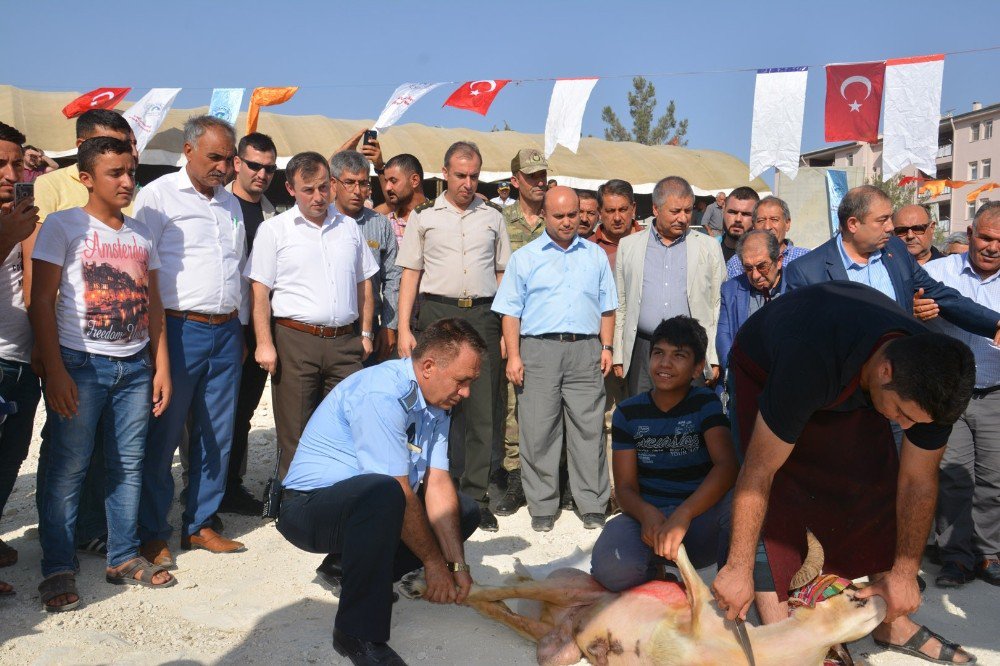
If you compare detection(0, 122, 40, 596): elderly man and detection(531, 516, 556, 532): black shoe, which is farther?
detection(531, 516, 556, 532): black shoe

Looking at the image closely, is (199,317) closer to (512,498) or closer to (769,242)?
(512,498)

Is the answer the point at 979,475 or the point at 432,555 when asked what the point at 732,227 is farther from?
the point at 432,555

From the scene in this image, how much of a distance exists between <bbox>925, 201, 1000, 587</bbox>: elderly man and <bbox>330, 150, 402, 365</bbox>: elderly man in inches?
138

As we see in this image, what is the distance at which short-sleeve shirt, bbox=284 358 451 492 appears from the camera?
3.13m

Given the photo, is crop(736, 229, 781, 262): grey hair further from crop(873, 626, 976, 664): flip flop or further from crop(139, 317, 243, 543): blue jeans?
crop(139, 317, 243, 543): blue jeans

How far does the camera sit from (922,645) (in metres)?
3.23

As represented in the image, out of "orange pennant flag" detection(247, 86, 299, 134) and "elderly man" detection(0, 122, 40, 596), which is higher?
"orange pennant flag" detection(247, 86, 299, 134)

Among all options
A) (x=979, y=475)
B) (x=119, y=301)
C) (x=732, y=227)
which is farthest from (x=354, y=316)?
(x=979, y=475)

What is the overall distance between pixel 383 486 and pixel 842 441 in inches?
68.6

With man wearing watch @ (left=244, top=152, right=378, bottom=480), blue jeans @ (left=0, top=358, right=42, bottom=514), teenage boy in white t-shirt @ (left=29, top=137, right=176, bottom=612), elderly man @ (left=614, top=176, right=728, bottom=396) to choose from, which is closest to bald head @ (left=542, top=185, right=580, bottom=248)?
elderly man @ (left=614, top=176, right=728, bottom=396)

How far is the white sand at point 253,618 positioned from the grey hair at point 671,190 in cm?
234

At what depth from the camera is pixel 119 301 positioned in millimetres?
3693

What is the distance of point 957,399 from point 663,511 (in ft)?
4.97

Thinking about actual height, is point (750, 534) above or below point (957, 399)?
below
